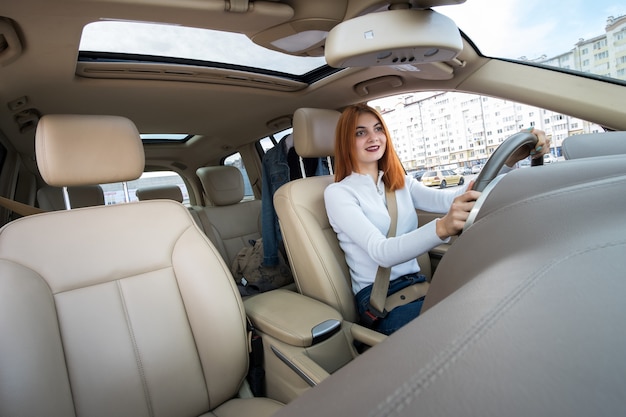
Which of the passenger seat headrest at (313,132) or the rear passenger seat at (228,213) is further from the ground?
the passenger seat headrest at (313,132)

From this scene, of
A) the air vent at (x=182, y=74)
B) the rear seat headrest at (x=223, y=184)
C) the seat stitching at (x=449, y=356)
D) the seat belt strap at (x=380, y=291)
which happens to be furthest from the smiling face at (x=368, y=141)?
the rear seat headrest at (x=223, y=184)

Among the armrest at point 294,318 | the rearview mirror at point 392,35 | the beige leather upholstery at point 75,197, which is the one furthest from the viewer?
the beige leather upholstery at point 75,197

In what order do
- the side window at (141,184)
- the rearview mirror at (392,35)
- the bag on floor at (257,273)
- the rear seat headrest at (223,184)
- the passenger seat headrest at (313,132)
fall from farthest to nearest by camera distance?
1. the rear seat headrest at (223,184)
2. the bag on floor at (257,273)
3. the passenger seat headrest at (313,132)
4. the side window at (141,184)
5. the rearview mirror at (392,35)

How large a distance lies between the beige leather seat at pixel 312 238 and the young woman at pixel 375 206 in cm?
7

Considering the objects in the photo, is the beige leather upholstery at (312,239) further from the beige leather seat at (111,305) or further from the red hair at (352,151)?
the beige leather seat at (111,305)

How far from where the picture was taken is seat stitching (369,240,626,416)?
0.22 m

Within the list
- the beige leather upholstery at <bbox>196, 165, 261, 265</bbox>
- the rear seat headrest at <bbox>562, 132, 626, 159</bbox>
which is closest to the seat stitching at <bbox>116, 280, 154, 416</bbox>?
the rear seat headrest at <bbox>562, 132, 626, 159</bbox>

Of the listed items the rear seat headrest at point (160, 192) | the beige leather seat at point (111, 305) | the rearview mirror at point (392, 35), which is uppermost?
the rearview mirror at point (392, 35)

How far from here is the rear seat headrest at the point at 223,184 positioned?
10.0 feet

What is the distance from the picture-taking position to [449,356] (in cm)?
25

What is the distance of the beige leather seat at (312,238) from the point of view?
1503 mm

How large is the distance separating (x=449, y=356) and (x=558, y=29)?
1642 mm

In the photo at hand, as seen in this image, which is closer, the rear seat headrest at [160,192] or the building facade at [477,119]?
the building facade at [477,119]

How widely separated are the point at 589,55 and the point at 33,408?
2.22m
